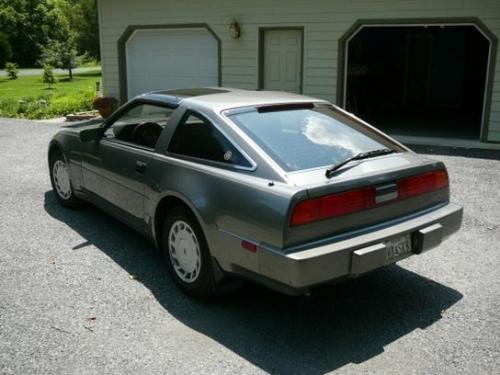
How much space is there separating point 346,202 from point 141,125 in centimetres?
229

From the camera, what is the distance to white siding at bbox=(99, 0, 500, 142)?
1030 centimetres

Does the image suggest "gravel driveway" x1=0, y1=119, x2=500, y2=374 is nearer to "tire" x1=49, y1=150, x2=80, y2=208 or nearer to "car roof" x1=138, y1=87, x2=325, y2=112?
"tire" x1=49, y1=150, x2=80, y2=208

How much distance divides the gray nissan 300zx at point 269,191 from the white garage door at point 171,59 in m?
8.47

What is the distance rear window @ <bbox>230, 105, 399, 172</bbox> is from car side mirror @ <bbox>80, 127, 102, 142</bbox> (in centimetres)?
185

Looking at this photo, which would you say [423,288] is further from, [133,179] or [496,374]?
[133,179]

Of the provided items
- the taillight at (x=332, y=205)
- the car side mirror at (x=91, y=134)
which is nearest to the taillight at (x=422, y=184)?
the taillight at (x=332, y=205)

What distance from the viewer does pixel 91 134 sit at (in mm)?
5289

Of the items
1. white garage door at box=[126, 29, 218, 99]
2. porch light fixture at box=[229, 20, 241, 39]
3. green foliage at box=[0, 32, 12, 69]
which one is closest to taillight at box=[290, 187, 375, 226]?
porch light fixture at box=[229, 20, 241, 39]

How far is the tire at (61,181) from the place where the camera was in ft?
19.9

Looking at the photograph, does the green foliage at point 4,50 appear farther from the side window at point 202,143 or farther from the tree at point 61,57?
the side window at point 202,143

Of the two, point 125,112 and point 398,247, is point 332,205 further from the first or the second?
point 125,112

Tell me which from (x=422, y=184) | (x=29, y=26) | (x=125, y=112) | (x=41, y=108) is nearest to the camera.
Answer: (x=422, y=184)

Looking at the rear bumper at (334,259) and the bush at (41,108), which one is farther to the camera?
the bush at (41,108)

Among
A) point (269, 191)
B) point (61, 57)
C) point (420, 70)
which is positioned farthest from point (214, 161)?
point (61, 57)
